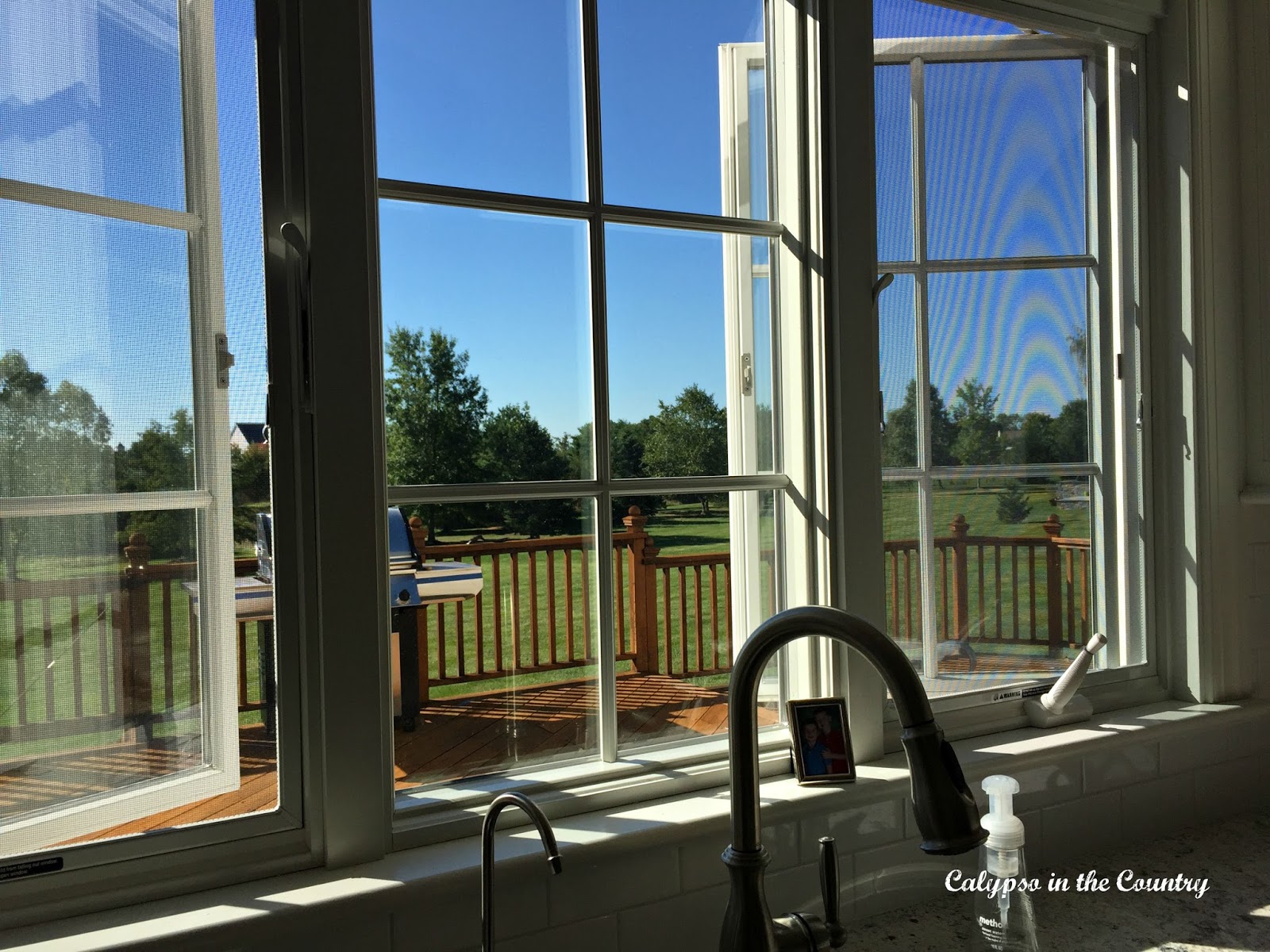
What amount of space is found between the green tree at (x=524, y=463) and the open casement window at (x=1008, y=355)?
655 mm

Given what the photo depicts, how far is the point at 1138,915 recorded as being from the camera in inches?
55.7

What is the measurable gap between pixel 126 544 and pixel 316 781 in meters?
0.39

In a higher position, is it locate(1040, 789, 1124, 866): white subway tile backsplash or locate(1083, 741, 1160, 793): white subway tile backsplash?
locate(1083, 741, 1160, 793): white subway tile backsplash

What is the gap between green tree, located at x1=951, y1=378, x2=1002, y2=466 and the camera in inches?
68.6

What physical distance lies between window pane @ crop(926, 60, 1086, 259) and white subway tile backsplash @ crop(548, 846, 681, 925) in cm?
122

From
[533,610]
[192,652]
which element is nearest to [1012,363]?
[533,610]

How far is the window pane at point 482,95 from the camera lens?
4.16 feet

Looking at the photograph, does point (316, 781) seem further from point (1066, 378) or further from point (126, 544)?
point (1066, 378)

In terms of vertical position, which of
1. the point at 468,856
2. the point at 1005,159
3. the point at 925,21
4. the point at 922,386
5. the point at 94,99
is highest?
the point at 925,21

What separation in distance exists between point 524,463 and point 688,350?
1.16ft

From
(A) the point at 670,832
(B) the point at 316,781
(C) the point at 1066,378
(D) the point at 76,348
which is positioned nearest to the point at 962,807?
(A) the point at 670,832

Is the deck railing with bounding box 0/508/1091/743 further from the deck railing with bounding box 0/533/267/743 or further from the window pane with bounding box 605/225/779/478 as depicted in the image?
the window pane with bounding box 605/225/779/478

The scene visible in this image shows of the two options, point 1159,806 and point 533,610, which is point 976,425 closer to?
point 1159,806

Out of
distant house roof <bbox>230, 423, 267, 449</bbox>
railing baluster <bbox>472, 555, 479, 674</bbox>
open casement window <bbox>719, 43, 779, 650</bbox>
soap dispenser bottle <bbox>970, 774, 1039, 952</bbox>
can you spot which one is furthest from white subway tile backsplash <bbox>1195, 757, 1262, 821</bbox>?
distant house roof <bbox>230, 423, 267, 449</bbox>
